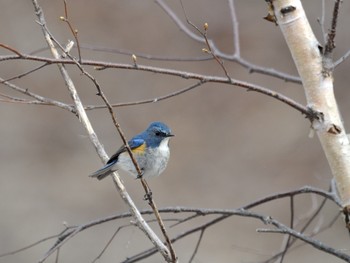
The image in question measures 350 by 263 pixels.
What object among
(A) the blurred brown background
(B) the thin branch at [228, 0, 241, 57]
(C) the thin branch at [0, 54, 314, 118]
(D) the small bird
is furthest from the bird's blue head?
(A) the blurred brown background

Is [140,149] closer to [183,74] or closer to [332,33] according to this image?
[183,74]

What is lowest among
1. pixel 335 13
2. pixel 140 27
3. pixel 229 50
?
pixel 335 13

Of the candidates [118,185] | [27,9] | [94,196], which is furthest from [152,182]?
[118,185]

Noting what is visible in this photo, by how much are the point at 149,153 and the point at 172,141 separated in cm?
656

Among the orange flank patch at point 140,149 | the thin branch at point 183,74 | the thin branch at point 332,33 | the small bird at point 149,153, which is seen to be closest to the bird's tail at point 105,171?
the small bird at point 149,153

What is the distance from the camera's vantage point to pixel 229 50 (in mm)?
10602

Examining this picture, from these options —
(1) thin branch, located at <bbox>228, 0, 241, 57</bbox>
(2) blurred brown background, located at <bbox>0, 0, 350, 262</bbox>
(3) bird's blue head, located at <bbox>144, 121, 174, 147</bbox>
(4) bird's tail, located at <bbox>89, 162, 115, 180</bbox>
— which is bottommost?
(4) bird's tail, located at <bbox>89, 162, 115, 180</bbox>

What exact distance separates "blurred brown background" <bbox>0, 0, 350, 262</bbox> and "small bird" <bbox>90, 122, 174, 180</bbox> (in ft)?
14.6

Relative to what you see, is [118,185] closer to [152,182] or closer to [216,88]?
[152,182]

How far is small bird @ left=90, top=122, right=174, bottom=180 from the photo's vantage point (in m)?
2.88

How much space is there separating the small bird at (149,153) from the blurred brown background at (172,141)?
14.6 ft

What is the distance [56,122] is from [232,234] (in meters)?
3.32

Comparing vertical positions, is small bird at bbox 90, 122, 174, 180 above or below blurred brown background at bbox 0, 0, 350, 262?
below

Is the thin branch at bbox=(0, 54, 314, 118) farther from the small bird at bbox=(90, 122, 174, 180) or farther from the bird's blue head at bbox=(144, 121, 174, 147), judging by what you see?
the bird's blue head at bbox=(144, 121, 174, 147)
